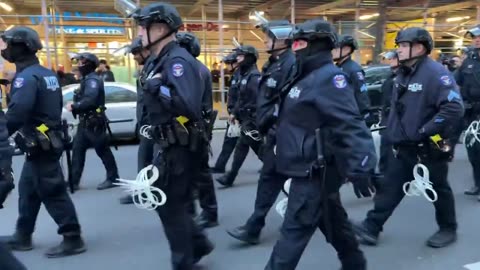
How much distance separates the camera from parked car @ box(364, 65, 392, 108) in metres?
10.1

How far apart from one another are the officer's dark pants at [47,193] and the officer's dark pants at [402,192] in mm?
2589

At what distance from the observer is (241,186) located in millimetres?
6652

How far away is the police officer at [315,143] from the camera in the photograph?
292 centimetres

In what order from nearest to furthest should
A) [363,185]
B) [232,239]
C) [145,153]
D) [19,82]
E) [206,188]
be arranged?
[363,185] → [19,82] → [232,239] → [206,188] → [145,153]

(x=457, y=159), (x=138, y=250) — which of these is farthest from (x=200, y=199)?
(x=457, y=159)

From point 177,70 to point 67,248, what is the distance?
2.11 meters

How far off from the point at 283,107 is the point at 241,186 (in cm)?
366

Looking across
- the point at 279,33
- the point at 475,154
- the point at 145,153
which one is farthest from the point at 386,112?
the point at 145,153

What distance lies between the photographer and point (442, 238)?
4.35 metres

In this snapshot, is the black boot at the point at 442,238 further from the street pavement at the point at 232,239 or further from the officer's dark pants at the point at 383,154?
the officer's dark pants at the point at 383,154

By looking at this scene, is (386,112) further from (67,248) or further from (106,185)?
(67,248)

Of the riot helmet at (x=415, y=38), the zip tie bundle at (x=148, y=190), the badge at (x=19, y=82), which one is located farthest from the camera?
the riot helmet at (x=415, y=38)

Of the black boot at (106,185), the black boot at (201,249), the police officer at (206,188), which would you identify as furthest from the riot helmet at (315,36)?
the black boot at (106,185)

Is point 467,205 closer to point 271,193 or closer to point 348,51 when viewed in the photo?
point 348,51
